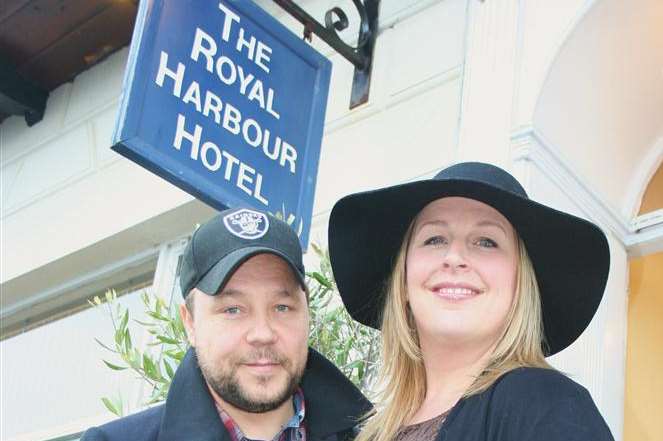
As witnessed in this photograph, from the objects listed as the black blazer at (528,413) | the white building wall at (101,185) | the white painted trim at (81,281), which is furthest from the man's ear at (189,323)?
the white painted trim at (81,281)

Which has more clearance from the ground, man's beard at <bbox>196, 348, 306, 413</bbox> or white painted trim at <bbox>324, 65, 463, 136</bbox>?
white painted trim at <bbox>324, 65, 463, 136</bbox>

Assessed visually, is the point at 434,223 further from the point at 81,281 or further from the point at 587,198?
the point at 81,281

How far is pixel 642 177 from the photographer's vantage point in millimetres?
3664

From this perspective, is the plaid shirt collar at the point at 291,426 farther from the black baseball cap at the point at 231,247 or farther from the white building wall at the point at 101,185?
the white building wall at the point at 101,185

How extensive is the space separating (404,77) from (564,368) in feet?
4.34

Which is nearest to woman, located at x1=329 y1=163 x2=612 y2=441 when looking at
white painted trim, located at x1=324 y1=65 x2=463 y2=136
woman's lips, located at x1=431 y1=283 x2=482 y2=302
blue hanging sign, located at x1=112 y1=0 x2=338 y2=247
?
woman's lips, located at x1=431 y1=283 x2=482 y2=302

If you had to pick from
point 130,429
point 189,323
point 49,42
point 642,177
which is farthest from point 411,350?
point 49,42

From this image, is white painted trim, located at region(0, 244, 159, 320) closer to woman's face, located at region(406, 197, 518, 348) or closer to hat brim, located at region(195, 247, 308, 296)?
hat brim, located at region(195, 247, 308, 296)

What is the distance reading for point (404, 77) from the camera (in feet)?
13.1

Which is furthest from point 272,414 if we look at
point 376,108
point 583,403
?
point 376,108

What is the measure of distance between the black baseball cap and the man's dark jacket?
0.17 metres

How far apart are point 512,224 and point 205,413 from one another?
2.16 ft

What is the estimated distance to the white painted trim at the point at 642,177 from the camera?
3.63 m

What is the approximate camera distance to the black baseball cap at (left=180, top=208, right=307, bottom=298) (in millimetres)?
2123
